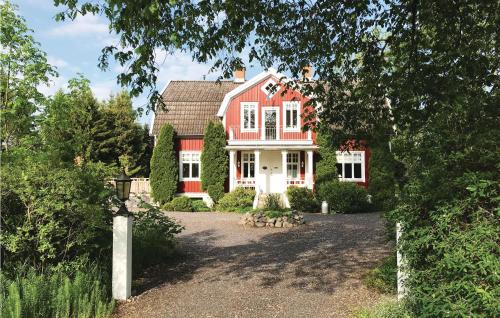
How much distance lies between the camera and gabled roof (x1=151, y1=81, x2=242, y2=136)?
968 inches

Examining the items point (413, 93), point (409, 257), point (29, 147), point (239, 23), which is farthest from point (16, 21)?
point (409, 257)

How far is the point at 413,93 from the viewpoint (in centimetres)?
653

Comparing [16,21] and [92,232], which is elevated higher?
[16,21]

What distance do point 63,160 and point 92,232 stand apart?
137 cm

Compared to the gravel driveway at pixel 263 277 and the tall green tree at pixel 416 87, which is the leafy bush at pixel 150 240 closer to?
the gravel driveway at pixel 263 277

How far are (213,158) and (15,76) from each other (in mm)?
15812

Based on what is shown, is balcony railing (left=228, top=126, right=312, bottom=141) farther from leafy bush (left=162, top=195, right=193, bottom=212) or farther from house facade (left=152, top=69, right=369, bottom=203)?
leafy bush (left=162, top=195, right=193, bottom=212)

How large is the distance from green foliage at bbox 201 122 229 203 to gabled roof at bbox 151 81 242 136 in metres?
1.35

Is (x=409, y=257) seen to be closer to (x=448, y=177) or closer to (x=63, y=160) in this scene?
(x=448, y=177)

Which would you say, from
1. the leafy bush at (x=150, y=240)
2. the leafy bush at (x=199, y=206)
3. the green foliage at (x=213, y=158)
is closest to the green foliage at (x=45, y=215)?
the leafy bush at (x=150, y=240)

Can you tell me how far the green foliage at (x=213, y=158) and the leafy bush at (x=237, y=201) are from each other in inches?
60.1

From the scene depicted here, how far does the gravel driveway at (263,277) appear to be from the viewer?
5.80m

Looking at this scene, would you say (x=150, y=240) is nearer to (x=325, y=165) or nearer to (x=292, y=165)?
(x=325, y=165)

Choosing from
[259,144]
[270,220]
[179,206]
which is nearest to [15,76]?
[270,220]
